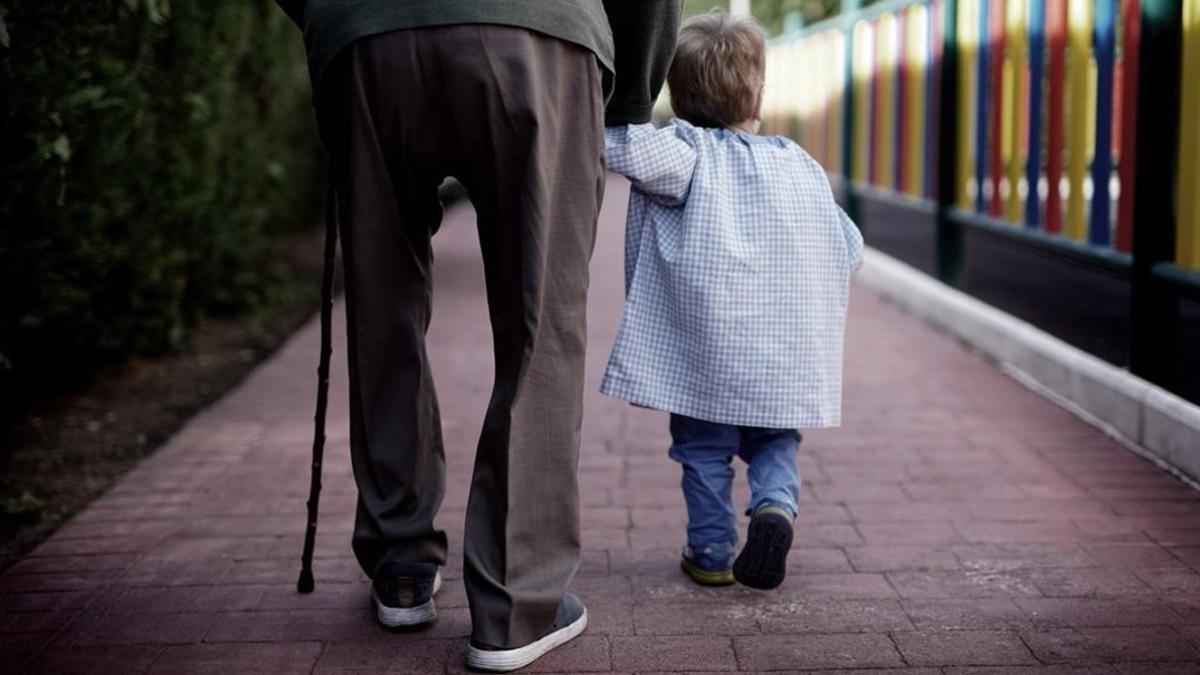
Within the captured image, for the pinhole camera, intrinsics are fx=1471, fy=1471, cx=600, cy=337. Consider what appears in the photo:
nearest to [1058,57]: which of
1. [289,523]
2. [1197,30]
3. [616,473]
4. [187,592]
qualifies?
[1197,30]

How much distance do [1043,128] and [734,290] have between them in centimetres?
356

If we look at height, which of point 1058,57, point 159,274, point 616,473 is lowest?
point 616,473

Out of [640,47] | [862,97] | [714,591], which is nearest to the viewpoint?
[640,47]

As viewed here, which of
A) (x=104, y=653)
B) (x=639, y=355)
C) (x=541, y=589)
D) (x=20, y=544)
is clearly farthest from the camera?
(x=20, y=544)

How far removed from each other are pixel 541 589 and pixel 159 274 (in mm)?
3879

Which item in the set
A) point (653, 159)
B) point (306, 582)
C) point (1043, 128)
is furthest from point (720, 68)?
point (1043, 128)

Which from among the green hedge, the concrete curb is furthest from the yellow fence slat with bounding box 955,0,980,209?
the green hedge

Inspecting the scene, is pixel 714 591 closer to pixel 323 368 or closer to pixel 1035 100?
pixel 323 368

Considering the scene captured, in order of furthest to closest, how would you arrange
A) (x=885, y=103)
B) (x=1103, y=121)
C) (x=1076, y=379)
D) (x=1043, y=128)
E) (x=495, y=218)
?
(x=885, y=103) < (x=1043, y=128) < (x=1103, y=121) < (x=1076, y=379) < (x=495, y=218)

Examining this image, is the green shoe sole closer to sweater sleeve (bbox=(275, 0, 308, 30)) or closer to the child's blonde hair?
the child's blonde hair

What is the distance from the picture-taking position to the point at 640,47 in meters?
2.98

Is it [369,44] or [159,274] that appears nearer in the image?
[369,44]

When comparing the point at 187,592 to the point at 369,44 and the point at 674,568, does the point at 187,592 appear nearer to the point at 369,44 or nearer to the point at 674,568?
the point at 674,568

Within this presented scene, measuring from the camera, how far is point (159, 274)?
20.7 ft
